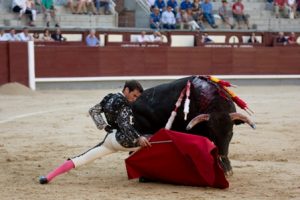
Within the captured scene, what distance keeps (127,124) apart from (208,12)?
44.7 feet

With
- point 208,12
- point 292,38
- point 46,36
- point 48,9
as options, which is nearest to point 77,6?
point 48,9

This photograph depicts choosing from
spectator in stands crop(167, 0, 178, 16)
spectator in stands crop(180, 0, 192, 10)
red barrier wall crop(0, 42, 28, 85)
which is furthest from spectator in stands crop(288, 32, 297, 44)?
red barrier wall crop(0, 42, 28, 85)

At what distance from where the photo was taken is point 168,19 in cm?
1723

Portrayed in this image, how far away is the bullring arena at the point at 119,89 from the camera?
5.18 meters

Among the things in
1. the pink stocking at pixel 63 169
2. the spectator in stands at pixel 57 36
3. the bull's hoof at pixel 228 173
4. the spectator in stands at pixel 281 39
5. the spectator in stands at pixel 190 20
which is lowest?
the bull's hoof at pixel 228 173

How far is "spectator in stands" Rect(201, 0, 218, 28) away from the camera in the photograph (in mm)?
18203

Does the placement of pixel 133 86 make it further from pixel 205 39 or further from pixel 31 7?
pixel 205 39

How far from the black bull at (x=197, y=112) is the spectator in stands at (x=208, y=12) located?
42.7 feet

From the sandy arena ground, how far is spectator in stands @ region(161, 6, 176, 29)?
18.6 feet

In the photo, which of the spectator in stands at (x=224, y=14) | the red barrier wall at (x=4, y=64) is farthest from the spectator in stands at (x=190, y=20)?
the red barrier wall at (x=4, y=64)

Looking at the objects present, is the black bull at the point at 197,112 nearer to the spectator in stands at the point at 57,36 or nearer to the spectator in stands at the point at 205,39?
the spectator in stands at the point at 57,36

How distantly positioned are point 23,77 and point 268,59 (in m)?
6.04

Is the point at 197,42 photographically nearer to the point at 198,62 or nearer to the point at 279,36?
the point at 198,62

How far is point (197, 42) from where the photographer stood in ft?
55.4
